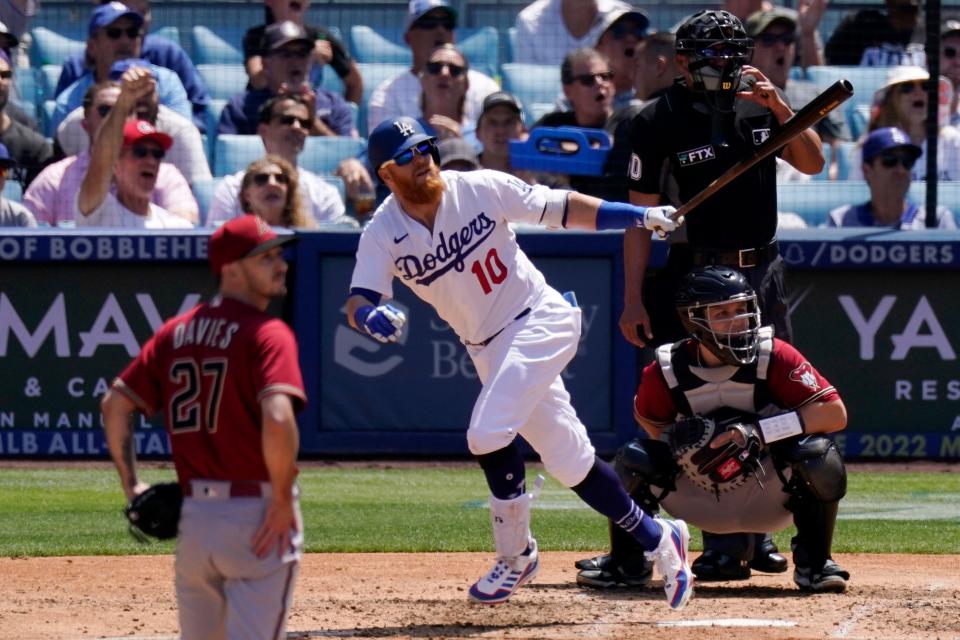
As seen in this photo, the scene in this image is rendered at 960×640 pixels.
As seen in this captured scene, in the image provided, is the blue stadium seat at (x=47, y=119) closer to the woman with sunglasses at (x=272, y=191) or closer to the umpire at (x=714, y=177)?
the woman with sunglasses at (x=272, y=191)

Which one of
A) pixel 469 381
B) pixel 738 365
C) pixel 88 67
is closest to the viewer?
pixel 738 365

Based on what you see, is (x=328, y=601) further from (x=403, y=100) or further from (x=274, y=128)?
(x=403, y=100)

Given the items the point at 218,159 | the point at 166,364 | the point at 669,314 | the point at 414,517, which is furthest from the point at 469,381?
the point at 166,364

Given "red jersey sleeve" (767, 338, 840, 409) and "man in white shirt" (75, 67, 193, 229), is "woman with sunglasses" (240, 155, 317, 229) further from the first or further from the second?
"red jersey sleeve" (767, 338, 840, 409)

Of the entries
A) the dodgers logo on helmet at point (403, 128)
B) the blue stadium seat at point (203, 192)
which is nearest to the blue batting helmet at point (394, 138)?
the dodgers logo on helmet at point (403, 128)

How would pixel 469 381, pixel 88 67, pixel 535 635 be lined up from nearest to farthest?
pixel 535 635
pixel 469 381
pixel 88 67

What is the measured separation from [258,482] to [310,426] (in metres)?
5.84

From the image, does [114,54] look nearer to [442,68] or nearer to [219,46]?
[219,46]

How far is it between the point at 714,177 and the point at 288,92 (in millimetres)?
5113

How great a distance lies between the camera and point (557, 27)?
40.9 ft

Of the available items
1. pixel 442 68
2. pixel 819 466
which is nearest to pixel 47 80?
pixel 442 68

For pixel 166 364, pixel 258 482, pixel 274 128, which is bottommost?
pixel 258 482

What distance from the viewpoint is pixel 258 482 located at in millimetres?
3830

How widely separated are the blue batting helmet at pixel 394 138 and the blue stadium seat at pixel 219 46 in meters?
7.73
